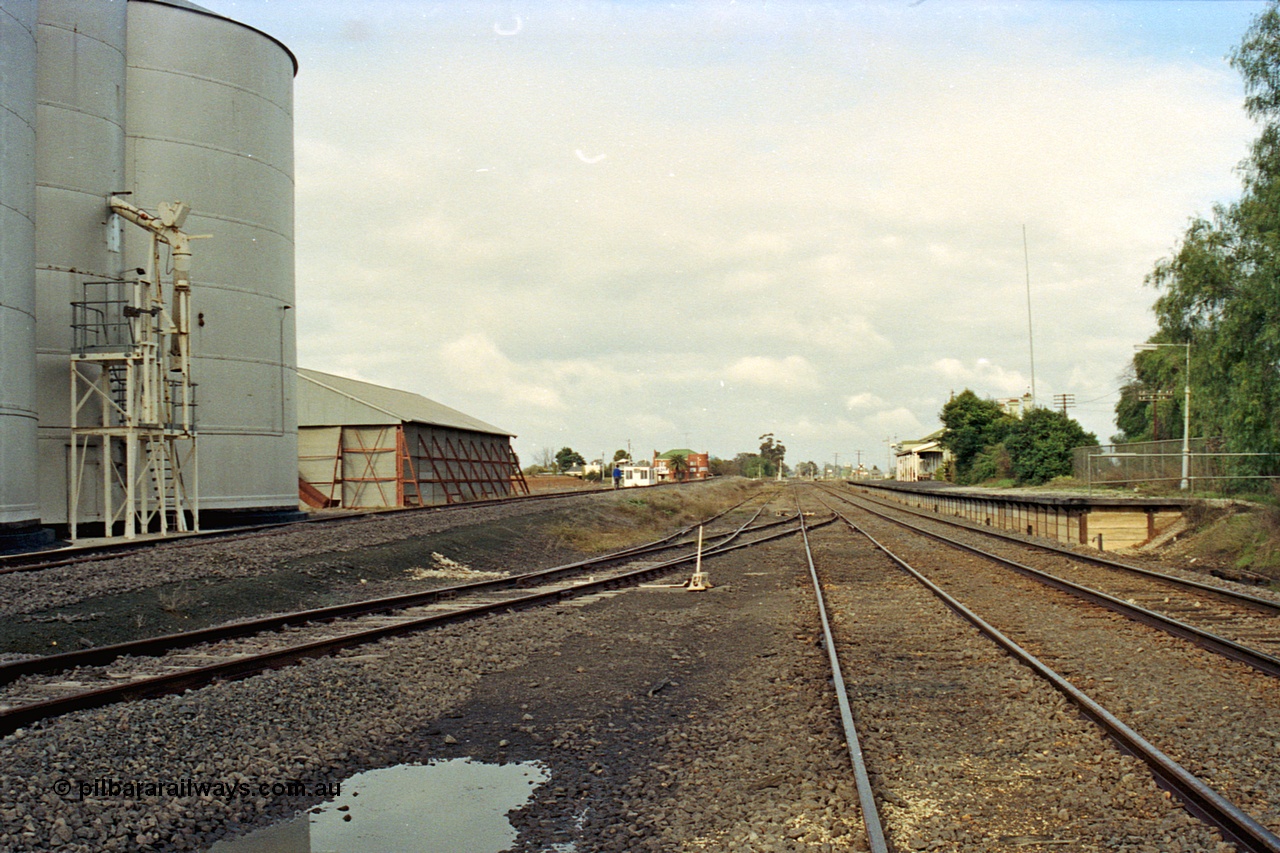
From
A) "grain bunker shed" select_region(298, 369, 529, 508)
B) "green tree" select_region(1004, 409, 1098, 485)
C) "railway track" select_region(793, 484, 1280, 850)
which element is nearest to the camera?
"railway track" select_region(793, 484, 1280, 850)

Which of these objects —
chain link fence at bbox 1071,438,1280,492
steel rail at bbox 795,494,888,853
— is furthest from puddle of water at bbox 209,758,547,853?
chain link fence at bbox 1071,438,1280,492

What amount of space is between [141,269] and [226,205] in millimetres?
5204

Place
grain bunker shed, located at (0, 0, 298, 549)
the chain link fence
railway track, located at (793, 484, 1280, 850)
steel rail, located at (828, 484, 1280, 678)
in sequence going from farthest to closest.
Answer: the chain link fence < grain bunker shed, located at (0, 0, 298, 549) < steel rail, located at (828, 484, 1280, 678) < railway track, located at (793, 484, 1280, 850)

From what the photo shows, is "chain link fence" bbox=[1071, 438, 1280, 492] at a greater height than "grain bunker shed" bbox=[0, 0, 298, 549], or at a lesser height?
lesser

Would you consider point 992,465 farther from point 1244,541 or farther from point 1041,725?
point 1041,725

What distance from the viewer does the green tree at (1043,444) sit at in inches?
2317

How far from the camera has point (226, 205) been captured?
27.2 meters

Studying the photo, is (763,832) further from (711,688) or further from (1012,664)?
(1012,664)

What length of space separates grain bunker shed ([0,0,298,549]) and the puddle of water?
16.5 m

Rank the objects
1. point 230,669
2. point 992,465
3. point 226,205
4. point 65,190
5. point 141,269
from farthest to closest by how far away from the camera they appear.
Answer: point 992,465
point 226,205
point 141,269
point 65,190
point 230,669

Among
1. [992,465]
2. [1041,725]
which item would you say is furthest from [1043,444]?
[1041,725]

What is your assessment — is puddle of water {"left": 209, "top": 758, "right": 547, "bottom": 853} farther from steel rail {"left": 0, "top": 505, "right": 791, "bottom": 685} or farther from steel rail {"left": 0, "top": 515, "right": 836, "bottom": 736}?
steel rail {"left": 0, "top": 505, "right": 791, "bottom": 685}

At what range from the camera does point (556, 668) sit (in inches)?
369

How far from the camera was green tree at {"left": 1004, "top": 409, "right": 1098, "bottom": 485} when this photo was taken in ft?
193
